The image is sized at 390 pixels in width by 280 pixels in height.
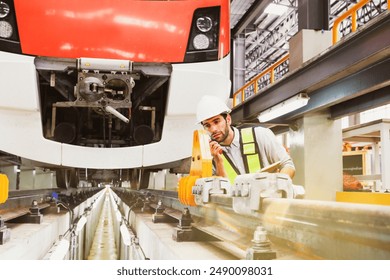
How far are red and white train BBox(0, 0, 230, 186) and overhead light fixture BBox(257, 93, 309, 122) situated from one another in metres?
1.59

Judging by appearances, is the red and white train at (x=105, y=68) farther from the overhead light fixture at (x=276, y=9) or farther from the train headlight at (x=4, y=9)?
the overhead light fixture at (x=276, y=9)

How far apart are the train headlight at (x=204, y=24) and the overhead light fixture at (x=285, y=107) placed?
1.68 metres

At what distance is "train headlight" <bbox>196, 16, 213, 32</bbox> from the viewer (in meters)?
2.03

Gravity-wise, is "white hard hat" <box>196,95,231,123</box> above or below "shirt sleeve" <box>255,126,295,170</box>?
above

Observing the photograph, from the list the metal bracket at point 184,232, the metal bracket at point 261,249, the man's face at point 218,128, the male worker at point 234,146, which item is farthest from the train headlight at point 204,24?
the metal bracket at point 261,249

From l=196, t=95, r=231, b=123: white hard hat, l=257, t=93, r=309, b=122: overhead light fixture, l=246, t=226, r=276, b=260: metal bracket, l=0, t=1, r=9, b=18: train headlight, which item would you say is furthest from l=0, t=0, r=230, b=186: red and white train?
l=257, t=93, r=309, b=122: overhead light fixture

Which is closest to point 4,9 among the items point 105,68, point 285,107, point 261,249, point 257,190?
point 105,68

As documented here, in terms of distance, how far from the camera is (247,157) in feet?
6.21

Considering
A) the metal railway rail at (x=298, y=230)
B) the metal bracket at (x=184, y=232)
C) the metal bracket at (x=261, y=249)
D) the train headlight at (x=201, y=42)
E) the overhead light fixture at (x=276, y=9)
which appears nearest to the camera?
the metal railway rail at (x=298, y=230)

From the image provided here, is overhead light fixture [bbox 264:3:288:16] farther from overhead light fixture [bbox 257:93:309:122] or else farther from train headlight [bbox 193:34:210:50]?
train headlight [bbox 193:34:210:50]

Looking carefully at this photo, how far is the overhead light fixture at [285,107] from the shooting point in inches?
140

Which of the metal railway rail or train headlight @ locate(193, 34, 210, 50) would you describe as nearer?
the metal railway rail

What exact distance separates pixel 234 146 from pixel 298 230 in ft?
2.84

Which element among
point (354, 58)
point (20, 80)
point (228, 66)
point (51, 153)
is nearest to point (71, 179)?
point (51, 153)
